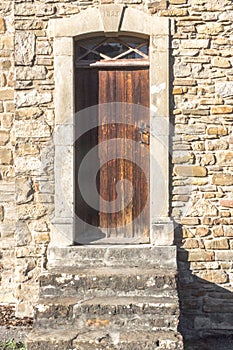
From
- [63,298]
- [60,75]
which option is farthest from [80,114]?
[63,298]

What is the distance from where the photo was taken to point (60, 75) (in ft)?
17.4

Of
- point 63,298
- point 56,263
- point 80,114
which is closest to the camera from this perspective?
point 63,298

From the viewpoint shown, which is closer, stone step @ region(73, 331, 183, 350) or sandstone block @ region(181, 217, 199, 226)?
stone step @ region(73, 331, 183, 350)

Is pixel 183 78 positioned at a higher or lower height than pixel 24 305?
higher

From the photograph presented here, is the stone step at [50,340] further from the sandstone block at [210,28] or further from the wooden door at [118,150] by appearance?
the sandstone block at [210,28]

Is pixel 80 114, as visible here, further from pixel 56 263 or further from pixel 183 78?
pixel 56 263

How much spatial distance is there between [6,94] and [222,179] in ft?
9.30

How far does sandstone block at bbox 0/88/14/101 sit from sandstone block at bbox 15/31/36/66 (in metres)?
0.51

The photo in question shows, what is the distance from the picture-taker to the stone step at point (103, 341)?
4.03 m

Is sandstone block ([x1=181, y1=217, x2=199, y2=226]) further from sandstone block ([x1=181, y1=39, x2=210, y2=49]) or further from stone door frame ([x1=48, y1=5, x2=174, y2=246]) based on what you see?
sandstone block ([x1=181, y1=39, x2=210, y2=49])

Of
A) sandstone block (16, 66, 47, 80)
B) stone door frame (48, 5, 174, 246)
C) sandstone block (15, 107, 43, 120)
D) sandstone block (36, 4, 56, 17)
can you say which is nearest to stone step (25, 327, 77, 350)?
stone door frame (48, 5, 174, 246)

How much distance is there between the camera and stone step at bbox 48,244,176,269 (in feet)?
16.9

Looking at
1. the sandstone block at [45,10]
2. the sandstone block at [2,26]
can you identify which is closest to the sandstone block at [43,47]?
the sandstone block at [45,10]

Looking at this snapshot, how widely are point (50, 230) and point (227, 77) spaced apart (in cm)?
271
